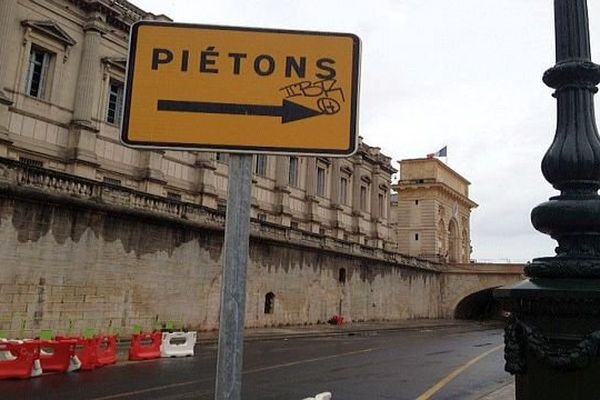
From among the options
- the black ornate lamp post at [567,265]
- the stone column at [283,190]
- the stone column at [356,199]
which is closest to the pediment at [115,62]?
the stone column at [283,190]

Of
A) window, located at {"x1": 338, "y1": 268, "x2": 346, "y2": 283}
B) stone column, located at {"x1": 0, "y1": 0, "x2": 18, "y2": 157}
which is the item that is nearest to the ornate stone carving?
stone column, located at {"x1": 0, "y1": 0, "x2": 18, "y2": 157}

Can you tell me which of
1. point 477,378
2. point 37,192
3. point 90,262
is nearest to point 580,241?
point 477,378

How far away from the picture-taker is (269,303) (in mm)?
30109

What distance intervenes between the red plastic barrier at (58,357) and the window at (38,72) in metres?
17.5

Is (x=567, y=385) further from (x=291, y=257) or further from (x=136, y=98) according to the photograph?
(x=291, y=257)

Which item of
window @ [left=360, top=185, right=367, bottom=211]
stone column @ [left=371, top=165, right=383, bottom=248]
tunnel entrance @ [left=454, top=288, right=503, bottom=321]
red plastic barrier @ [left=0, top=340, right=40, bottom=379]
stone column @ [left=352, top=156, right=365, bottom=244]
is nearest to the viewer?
red plastic barrier @ [left=0, top=340, right=40, bottom=379]

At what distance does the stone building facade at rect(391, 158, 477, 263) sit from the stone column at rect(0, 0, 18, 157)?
4847cm

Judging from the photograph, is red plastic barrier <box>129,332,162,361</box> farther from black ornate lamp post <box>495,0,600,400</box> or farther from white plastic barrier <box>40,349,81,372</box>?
black ornate lamp post <box>495,0,600,400</box>

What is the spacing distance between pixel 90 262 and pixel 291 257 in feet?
46.6

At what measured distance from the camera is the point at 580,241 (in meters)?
2.54

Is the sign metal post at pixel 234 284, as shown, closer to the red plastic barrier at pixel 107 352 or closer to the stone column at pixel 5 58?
the red plastic barrier at pixel 107 352

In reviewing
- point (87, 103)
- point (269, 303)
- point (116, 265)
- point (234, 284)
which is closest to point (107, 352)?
point (116, 265)

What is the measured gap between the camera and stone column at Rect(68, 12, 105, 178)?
2638 cm

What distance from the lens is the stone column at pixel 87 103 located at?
26.4m
